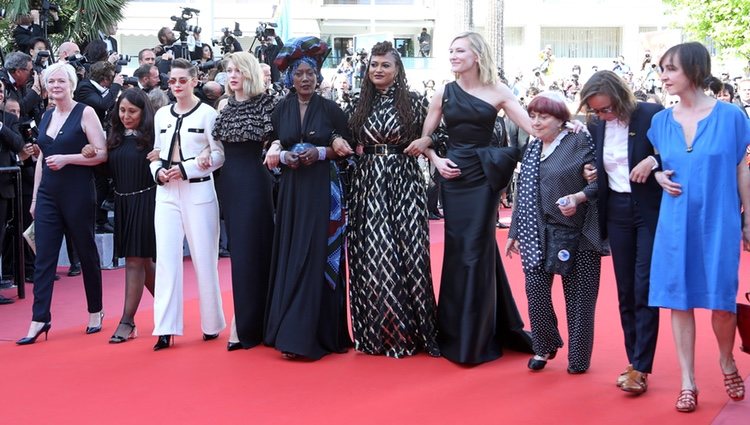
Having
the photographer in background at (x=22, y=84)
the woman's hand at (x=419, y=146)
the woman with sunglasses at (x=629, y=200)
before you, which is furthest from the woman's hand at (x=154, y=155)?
the photographer in background at (x=22, y=84)

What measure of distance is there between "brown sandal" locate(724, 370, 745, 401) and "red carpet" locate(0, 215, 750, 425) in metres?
0.04

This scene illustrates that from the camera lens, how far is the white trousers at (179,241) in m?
6.91

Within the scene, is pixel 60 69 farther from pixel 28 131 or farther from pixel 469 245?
pixel 469 245

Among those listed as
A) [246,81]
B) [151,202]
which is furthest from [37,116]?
[246,81]

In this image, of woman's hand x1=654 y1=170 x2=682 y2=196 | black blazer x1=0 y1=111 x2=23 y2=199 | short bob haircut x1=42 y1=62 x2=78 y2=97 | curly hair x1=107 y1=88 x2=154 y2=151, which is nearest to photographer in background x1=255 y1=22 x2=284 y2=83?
black blazer x1=0 y1=111 x2=23 y2=199

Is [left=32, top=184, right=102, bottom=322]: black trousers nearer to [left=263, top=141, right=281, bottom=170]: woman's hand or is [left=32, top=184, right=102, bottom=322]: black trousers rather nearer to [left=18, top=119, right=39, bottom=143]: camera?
[left=263, top=141, right=281, bottom=170]: woman's hand

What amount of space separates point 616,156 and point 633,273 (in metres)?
0.63

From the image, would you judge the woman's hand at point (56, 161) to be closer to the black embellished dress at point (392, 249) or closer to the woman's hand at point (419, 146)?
the black embellished dress at point (392, 249)

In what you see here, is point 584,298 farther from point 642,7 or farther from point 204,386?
point 642,7

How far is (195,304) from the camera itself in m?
8.64

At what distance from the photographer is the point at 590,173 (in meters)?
5.75

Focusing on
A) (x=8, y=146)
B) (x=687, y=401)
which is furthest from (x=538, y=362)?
(x=8, y=146)

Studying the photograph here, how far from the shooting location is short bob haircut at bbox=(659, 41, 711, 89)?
5116 mm

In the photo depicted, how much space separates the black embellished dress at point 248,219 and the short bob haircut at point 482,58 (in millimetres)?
1394
